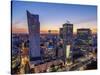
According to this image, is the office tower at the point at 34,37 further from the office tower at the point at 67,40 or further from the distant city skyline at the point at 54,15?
the office tower at the point at 67,40

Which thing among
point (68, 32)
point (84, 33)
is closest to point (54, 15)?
point (68, 32)

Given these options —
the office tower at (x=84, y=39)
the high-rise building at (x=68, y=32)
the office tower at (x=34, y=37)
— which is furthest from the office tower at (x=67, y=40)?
the office tower at (x=34, y=37)

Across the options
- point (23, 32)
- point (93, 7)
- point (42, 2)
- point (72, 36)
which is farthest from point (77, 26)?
point (23, 32)

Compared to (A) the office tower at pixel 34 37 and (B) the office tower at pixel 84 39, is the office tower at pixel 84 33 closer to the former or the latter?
(B) the office tower at pixel 84 39

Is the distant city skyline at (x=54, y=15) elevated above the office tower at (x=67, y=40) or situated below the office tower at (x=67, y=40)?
above

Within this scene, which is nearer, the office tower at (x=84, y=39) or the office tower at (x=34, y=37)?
the office tower at (x=34, y=37)

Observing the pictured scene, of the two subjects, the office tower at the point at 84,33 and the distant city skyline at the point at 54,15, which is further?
the office tower at the point at 84,33

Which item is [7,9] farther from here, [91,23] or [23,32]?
[91,23]

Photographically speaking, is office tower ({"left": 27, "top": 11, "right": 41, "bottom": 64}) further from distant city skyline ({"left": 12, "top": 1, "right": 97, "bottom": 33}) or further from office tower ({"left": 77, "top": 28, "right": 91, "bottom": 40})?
office tower ({"left": 77, "top": 28, "right": 91, "bottom": 40})
